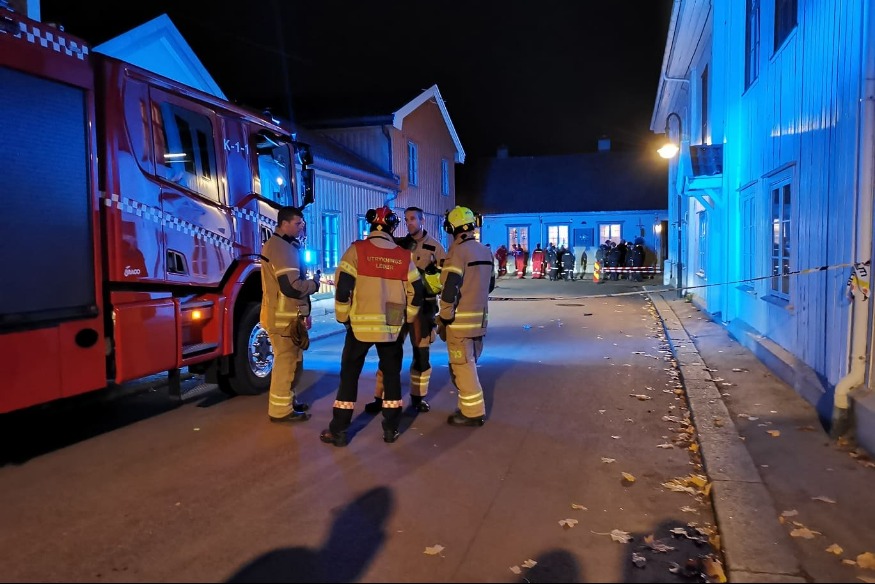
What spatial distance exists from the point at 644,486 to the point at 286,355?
3.21m

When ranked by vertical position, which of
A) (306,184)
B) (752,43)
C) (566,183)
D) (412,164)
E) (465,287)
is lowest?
(465,287)

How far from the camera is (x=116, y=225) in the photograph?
538 cm

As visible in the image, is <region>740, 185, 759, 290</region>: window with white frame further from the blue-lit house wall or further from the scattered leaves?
the scattered leaves

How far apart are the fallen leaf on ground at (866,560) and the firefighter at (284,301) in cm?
438

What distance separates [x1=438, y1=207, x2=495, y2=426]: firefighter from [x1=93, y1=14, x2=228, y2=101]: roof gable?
8.53 meters

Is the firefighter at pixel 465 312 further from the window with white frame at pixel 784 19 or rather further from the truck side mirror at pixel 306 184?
the window with white frame at pixel 784 19

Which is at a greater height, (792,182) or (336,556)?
(792,182)

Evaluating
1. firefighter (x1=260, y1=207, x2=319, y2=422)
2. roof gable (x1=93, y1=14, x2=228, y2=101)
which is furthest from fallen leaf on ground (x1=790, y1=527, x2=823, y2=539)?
roof gable (x1=93, y1=14, x2=228, y2=101)

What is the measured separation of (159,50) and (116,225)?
1011 cm

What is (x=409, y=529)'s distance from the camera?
3932 millimetres

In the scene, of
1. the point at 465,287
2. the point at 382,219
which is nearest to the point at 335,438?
the point at 465,287

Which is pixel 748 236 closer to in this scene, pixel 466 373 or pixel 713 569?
pixel 466 373

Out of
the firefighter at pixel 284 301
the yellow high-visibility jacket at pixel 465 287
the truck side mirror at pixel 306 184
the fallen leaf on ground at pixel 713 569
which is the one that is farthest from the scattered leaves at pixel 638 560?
the truck side mirror at pixel 306 184

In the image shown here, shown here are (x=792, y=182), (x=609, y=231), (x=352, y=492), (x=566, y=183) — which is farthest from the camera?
(x=566, y=183)
